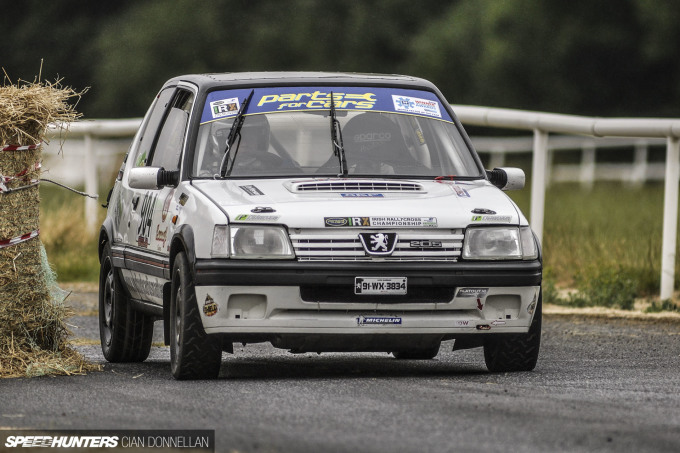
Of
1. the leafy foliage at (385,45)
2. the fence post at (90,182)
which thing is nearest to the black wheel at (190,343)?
the fence post at (90,182)

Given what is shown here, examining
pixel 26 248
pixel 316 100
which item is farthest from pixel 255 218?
pixel 26 248

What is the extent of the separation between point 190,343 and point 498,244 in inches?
69.0

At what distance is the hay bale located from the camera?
32.4 ft

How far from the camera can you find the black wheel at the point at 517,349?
32.0ft

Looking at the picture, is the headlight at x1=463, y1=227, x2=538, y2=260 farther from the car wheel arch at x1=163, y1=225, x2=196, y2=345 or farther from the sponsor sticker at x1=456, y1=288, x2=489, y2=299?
the car wheel arch at x1=163, y1=225, x2=196, y2=345

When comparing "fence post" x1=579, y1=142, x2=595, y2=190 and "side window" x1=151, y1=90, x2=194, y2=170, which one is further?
"fence post" x1=579, y1=142, x2=595, y2=190

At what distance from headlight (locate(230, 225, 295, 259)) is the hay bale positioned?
1.45 meters

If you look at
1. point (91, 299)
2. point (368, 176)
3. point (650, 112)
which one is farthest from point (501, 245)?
point (650, 112)

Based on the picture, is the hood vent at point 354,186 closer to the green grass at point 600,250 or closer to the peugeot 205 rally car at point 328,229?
the peugeot 205 rally car at point 328,229

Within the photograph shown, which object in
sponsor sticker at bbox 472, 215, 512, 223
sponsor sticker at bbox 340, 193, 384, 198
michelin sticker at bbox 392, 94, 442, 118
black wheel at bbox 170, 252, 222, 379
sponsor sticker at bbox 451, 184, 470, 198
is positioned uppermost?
michelin sticker at bbox 392, 94, 442, 118

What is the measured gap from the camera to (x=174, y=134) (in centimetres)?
1086

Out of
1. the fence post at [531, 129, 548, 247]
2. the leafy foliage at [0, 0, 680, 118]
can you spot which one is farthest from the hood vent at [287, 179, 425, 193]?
the leafy foliage at [0, 0, 680, 118]

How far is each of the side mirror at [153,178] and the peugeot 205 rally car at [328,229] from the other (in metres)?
0.01

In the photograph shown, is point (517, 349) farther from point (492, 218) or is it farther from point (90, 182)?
point (90, 182)
